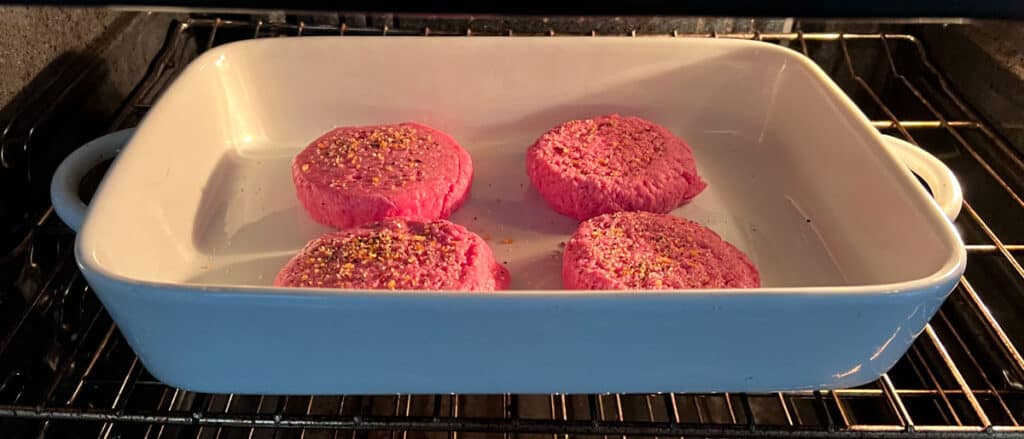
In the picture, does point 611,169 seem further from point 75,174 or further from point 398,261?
point 75,174

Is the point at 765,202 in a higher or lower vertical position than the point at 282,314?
lower

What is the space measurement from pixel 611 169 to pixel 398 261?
12.0 inches

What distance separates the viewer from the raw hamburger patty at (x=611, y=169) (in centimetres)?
89

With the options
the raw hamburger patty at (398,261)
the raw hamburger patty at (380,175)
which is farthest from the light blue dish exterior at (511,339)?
the raw hamburger patty at (380,175)

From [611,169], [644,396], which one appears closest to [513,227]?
[611,169]

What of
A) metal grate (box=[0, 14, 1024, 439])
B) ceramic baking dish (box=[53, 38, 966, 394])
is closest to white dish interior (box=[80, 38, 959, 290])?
ceramic baking dish (box=[53, 38, 966, 394])

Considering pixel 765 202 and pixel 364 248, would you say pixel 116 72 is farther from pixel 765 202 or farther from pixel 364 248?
pixel 765 202

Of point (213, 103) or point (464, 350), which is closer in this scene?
point (464, 350)

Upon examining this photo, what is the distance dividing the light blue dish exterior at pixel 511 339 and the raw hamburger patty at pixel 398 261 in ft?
Answer: 0.40

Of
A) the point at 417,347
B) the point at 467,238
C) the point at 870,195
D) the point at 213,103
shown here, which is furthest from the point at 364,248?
the point at 870,195

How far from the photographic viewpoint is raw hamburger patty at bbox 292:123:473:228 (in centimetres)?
87

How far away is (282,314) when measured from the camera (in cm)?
55

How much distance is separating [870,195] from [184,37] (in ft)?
3.12

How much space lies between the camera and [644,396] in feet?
3.28
